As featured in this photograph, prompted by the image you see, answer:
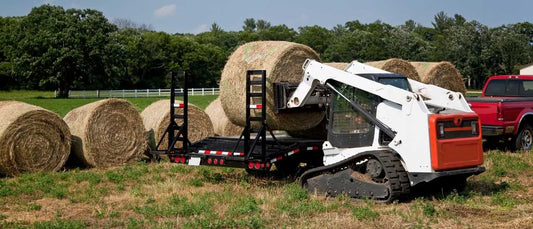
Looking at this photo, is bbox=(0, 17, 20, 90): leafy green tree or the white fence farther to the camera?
bbox=(0, 17, 20, 90): leafy green tree

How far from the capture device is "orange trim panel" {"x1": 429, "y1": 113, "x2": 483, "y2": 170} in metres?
8.80

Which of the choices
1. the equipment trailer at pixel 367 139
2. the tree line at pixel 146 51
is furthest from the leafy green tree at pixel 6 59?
the equipment trailer at pixel 367 139

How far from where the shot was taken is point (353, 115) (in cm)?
989

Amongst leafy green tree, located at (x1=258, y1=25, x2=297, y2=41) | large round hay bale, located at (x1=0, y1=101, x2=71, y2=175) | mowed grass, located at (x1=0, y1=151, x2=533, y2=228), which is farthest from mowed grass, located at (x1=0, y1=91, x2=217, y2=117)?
leafy green tree, located at (x1=258, y1=25, x2=297, y2=41)

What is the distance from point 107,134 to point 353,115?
5947 mm

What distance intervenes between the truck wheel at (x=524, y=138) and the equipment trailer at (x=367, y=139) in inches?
238

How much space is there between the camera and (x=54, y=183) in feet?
37.1

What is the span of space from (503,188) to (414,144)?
2.60m

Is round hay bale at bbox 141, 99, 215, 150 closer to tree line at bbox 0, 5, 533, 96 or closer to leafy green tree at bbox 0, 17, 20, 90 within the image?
tree line at bbox 0, 5, 533, 96

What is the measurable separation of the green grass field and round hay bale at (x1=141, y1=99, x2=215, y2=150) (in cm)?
209

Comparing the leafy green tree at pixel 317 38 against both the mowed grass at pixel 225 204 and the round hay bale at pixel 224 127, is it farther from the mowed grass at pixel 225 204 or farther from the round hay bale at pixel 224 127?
the mowed grass at pixel 225 204

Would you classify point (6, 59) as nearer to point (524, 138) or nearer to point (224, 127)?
point (224, 127)

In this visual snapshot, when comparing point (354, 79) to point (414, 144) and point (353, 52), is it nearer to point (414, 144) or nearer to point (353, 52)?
point (414, 144)

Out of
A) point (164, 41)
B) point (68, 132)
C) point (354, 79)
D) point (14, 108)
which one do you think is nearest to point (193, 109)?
point (68, 132)
